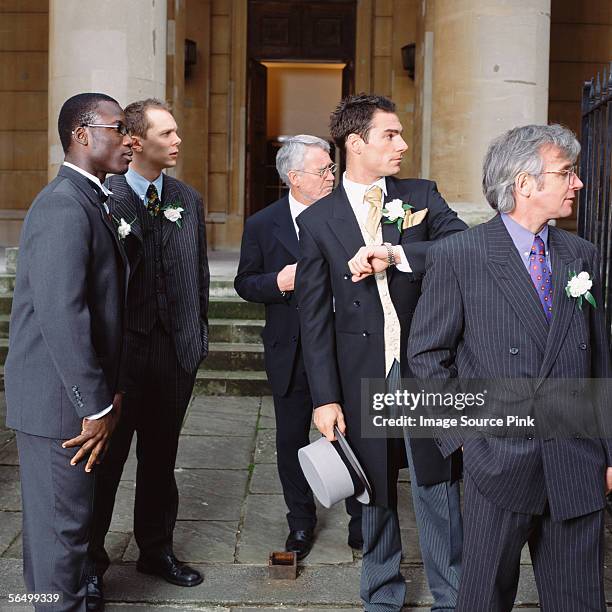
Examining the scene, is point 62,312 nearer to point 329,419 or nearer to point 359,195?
point 329,419

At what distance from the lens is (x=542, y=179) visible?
286 cm

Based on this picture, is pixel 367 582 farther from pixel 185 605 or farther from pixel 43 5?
pixel 43 5

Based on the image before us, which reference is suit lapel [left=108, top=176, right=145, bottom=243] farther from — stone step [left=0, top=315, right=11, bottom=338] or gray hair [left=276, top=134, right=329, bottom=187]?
stone step [left=0, top=315, right=11, bottom=338]

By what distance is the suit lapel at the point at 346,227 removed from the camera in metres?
3.59

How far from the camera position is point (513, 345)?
2.84 m

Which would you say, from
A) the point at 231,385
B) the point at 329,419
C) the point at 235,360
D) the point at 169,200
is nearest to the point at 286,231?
the point at 169,200

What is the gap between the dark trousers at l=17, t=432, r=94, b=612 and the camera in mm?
3115

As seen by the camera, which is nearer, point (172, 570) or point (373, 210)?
point (373, 210)

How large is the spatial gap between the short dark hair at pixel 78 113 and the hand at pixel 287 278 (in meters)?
1.30

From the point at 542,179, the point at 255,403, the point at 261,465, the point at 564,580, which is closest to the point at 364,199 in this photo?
the point at 542,179

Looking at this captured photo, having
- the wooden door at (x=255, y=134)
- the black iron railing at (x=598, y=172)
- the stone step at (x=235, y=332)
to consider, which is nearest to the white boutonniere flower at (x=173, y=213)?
the black iron railing at (x=598, y=172)

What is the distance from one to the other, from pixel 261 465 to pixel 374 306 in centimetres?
247

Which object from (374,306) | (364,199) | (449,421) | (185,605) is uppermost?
(364,199)

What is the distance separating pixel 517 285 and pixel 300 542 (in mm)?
2047
